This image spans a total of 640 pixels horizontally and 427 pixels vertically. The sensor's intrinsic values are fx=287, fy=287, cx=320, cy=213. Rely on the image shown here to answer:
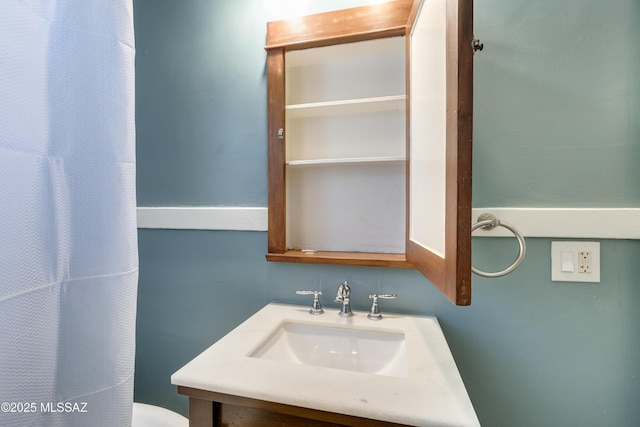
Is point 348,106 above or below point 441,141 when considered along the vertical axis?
above

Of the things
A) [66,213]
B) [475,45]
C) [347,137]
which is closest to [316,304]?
[347,137]

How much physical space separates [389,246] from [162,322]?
1.05m

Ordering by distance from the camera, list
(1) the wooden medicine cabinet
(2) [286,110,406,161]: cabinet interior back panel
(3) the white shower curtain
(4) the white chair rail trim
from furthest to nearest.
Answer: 1. (2) [286,110,406,161]: cabinet interior back panel
2. (1) the wooden medicine cabinet
3. (4) the white chair rail trim
4. (3) the white shower curtain

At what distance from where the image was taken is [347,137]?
113 centimetres

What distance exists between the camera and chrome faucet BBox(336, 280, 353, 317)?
994 mm

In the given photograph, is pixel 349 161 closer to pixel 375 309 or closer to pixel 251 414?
pixel 375 309

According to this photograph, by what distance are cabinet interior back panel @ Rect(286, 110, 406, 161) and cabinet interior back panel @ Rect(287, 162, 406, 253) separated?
0.06 meters

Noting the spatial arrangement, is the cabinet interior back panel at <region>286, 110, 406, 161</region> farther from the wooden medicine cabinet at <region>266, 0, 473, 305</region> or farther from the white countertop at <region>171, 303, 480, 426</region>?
the white countertop at <region>171, 303, 480, 426</region>

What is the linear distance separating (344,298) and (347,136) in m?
0.61

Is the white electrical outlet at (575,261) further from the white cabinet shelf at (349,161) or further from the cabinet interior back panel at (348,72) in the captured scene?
the cabinet interior back panel at (348,72)

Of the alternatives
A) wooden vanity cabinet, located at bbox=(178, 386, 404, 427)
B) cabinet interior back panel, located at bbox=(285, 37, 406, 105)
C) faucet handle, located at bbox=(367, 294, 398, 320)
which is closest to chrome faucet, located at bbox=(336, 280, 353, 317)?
faucet handle, located at bbox=(367, 294, 398, 320)

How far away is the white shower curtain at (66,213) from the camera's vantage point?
460 mm

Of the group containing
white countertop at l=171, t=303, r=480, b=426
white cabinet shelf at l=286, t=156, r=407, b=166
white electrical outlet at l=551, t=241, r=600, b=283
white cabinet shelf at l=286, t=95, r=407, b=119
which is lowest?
white countertop at l=171, t=303, r=480, b=426

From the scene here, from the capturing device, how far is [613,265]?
86cm
